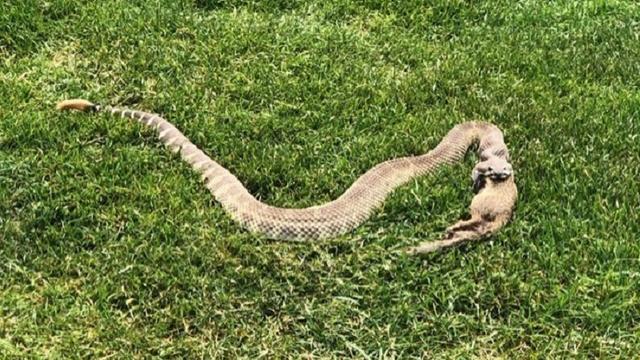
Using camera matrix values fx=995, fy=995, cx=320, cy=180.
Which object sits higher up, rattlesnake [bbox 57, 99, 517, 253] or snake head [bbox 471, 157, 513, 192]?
snake head [bbox 471, 157, 513, 192]

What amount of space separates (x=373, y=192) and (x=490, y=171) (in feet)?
2.46

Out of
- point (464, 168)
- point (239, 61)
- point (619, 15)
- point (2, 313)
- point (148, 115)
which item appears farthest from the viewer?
point (619, 15)

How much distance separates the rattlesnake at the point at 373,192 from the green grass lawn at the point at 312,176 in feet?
0.29

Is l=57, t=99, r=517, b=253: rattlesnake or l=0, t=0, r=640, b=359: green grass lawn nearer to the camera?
l=0, t=0, r=640, b=359: green grass lawn

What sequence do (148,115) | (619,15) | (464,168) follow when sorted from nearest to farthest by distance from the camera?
(464,168) → (148,115) → (619,15)

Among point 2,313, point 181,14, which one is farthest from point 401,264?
point 181,14

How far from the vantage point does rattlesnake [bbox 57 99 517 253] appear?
5965mm

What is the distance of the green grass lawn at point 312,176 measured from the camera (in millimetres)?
5367

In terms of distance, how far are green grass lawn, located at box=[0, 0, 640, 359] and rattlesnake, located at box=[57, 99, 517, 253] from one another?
0.09m

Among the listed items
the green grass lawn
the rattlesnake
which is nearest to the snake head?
the rattlesnake

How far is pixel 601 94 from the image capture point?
24.3 feet

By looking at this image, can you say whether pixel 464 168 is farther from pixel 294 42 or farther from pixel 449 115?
pixel 294 42

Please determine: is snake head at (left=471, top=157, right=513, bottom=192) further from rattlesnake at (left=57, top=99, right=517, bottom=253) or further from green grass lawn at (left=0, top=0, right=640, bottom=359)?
green grass lawn at (left=0, top=0, right=640, bottom=359)

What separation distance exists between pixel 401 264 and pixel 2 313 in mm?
2237
